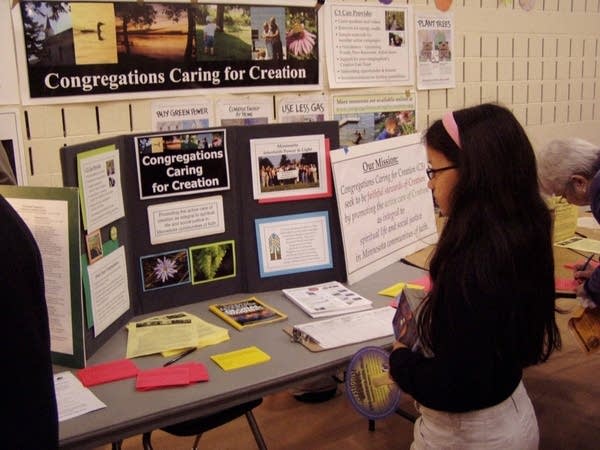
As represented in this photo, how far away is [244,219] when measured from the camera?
193 centimetres

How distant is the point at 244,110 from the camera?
268 centimetres

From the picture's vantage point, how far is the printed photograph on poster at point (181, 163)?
1786 mm

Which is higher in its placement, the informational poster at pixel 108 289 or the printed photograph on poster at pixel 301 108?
the printed photograph on poster at pixel 301 108

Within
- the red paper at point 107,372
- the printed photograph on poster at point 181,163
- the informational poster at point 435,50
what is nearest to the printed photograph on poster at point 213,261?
the printed photograph on poster at point 181,163

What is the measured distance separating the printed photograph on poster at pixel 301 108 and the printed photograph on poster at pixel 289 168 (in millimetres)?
776

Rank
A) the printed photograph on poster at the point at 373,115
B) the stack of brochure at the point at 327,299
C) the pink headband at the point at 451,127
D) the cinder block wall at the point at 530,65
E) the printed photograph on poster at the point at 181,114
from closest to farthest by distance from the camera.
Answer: the pink headband at the point at 451,127 → the stack of brochure at the point at 327,299 → the printed photograph on poster at the point at 181,114 → the printed photograph on poster at the point at 373,115 → the cinder block wall at the point at 530,65

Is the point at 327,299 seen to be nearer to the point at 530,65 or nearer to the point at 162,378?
the point at 162,378

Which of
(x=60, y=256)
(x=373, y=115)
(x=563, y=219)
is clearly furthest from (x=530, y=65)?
(x=60, y=256)

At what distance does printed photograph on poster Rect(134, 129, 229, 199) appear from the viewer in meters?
1.79

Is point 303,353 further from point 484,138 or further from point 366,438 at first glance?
point 366,438

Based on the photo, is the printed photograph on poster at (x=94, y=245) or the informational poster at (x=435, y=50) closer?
the printed photograph on poster at (x=94, y=245)

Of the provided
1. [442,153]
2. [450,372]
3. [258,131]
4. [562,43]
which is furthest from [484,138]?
[562,43]

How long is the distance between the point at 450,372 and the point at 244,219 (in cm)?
90

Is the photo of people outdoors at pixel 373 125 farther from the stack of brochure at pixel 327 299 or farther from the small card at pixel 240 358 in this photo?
the small card at pixel 240 358
